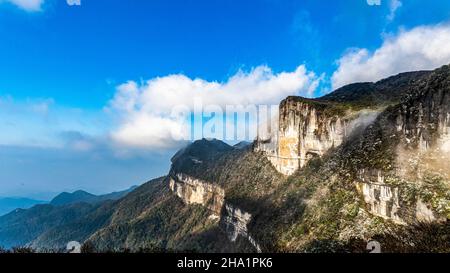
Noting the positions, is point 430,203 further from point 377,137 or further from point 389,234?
point 377,137

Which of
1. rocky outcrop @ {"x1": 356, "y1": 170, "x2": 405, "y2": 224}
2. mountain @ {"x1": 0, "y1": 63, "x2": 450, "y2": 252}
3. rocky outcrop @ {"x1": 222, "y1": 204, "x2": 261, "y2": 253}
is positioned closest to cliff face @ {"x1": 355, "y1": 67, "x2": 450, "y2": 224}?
rocky outcrop @ {"x1": 356, "y1": 170, "x2": 405, "y2": 224}

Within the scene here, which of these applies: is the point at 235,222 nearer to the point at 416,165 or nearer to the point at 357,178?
the point at 357,178

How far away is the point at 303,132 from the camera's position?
14825cm

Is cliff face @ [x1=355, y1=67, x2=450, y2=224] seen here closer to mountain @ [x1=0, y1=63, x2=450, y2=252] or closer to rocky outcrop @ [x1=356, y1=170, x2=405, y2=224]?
rocky outcrop @ [x1=356, y1=170, x2=405, y2=224]

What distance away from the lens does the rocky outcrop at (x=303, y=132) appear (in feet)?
428

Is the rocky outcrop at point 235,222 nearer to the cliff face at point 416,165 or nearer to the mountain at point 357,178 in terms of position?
the mountain at point 357,178

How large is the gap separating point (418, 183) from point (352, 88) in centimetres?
11787

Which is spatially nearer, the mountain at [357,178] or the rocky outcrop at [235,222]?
the mountain at [357,178]

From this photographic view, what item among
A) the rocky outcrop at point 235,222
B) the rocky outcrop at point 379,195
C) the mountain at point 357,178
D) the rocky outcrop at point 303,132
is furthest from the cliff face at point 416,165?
the rocky outcrop at point 235,222

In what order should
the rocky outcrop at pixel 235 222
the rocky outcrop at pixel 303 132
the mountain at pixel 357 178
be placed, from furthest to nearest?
the rocky outcrop at pixel 235 222
the rocky outcrop at pixel 303 132
the mountain at pixel 357 178

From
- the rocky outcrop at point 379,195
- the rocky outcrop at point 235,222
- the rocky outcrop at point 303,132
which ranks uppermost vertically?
the rocky outcrop at point 303,132

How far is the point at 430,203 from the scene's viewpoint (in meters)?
65.9
